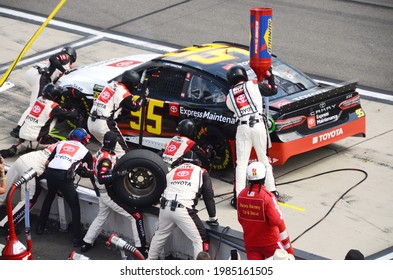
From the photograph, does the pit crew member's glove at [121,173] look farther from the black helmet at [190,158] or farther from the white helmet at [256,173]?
the white helmet at [256,173]

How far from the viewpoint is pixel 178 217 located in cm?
1102

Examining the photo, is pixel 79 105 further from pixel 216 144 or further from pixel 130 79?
pixel 216 144

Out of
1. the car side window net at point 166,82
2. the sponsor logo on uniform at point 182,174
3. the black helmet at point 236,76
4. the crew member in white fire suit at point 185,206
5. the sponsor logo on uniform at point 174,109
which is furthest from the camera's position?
the car side window net at point 166,82

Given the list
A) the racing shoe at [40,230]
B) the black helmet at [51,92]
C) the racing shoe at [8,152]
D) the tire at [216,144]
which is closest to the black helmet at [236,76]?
the tire at [216,144]

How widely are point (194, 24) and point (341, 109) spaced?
24.6 feet

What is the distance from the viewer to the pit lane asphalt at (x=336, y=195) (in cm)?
1191

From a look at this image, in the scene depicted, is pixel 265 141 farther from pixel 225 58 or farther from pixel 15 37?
pixel 15 37

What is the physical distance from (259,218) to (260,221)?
0.03 m

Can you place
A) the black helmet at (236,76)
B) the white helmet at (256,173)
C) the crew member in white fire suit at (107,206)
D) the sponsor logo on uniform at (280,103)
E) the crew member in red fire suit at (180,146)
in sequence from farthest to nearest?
the sponsor logo on uniform at (280,103) < the black helmet at (236,76) < the crew member in red fire suit at (180,146) < the crew member in white fire suit at (107,206) < the white helmet at (256,173)

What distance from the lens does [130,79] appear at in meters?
13.8

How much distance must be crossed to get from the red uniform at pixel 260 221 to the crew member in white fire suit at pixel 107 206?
1.81 m

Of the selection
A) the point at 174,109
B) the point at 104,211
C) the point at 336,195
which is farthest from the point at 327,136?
the point at 104,211
